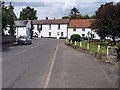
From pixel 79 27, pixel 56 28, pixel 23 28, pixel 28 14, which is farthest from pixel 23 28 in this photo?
pixel 28 14

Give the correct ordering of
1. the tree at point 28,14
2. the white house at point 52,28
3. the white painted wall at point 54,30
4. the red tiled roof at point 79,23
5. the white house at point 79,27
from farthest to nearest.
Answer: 1. the tree at point 28,14
2. the white house at point 52,28
3. the white painted wall at point 54,30
4. the red tiled roof at point 79,23
5. the white house at point 79,27

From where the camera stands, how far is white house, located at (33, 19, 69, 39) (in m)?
118

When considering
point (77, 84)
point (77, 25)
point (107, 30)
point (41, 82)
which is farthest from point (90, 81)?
point (77, 25)

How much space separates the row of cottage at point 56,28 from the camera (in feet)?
373

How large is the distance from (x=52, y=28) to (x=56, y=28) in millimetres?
1634

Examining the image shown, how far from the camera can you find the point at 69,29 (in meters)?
116

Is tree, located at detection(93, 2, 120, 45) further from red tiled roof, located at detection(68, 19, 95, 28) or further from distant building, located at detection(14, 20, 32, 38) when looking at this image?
distant building, located at detection(14, 20, 32, 38)

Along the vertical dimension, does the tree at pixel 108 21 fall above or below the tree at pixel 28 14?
below

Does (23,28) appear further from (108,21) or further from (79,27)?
(108,21)

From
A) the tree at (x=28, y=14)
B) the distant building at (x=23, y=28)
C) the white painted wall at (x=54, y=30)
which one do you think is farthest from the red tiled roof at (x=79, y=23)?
the tree at (x=28, y=14)

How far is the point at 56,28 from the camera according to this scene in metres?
120

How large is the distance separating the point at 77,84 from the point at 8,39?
5048 cm

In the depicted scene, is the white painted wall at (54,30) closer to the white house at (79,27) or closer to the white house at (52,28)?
the white house at (52,28)

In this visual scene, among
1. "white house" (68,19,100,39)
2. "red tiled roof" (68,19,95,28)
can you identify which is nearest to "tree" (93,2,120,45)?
"white house" (68,19,100,39)
